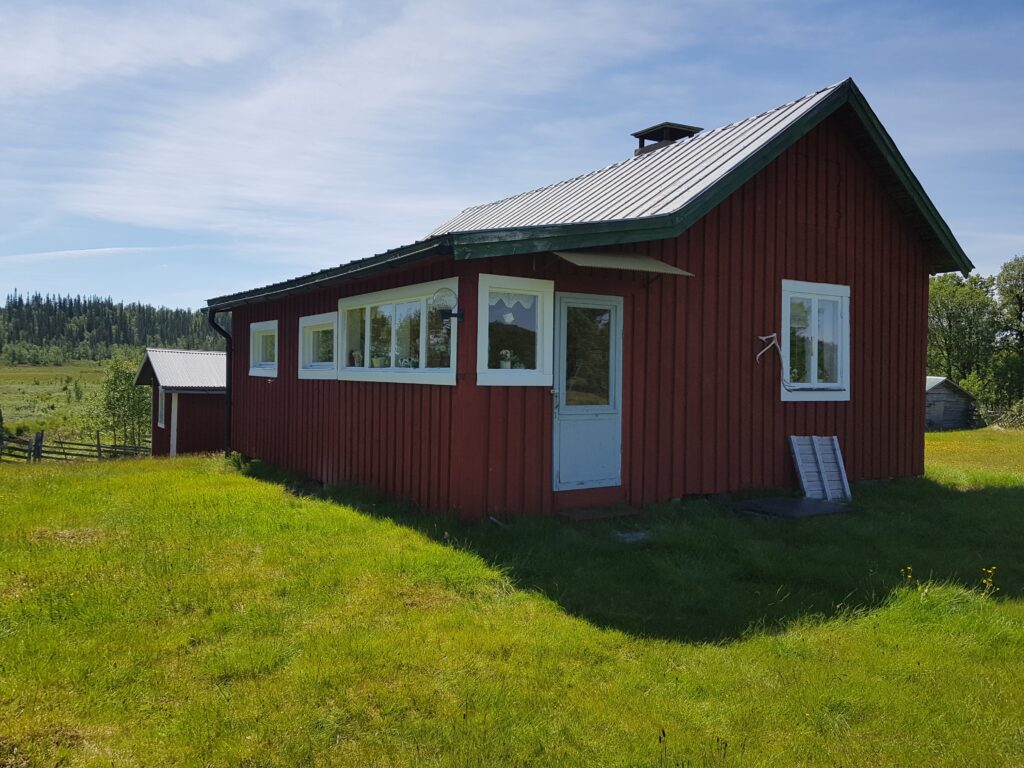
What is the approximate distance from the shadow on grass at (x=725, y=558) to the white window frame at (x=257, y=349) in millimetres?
4127

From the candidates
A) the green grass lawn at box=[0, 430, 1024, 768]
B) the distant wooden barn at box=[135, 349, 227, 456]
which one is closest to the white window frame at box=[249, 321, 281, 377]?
the green grass lawn at box=[0, 430, 1024, 768]

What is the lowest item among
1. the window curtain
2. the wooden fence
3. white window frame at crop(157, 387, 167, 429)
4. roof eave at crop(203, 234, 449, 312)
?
the wooden fence

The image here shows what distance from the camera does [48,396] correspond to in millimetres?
67938

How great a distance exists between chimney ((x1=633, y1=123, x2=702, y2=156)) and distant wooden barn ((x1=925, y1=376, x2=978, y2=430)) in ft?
92.1

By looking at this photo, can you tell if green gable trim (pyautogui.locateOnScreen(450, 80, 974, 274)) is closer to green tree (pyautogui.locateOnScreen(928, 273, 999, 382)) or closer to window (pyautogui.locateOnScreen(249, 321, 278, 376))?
window (pyautogui.locateOnScreen(249, 321, 278, 376))

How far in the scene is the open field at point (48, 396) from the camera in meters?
48.2

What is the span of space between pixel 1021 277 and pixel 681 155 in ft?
156

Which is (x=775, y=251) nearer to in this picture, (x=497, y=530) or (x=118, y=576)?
(x=497, y=530)

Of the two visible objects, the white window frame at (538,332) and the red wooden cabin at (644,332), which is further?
the red wooden cabin at (644,332)

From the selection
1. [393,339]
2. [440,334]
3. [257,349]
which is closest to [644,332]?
[440,334]

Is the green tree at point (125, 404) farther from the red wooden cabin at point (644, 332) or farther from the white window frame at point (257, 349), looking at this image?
the red wooden cabin at point (644, 332)

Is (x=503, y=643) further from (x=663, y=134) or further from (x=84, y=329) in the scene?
(x=84, y=329)

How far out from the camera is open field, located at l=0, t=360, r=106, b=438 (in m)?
48.2

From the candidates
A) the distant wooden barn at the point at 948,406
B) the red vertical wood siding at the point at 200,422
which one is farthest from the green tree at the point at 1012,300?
A: the red vertical wood siding at the point at 200,422
